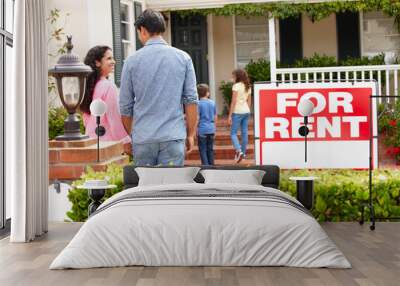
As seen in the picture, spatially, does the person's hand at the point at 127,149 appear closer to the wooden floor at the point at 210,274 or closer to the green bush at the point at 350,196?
the green bush at the point at 350,196

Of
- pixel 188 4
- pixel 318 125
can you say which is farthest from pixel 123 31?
pixel 318 125

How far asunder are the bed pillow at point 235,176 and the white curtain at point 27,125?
149 cm

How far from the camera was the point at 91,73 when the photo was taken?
10930 mm

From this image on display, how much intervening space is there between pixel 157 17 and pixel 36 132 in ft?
4.74

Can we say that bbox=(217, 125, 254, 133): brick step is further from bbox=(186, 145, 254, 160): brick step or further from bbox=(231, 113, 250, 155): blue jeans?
bbox=(231, 113, 250, 155): blue jeans

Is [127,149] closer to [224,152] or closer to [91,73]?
[91,73]

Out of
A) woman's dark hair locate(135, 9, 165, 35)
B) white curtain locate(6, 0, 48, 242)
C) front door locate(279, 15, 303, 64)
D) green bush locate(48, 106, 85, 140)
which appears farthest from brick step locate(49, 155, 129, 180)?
front door locate(279, 15, 303, 64)

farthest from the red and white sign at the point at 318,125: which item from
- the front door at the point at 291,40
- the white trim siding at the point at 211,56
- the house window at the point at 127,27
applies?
the front door at the point at 291,40

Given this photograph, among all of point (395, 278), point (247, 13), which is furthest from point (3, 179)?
point (247, 13)

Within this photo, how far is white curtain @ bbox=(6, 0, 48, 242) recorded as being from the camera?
6469mm

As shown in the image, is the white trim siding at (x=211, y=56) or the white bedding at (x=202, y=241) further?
the white trim siding at (x=211, y=56)

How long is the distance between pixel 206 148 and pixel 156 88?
3288mm

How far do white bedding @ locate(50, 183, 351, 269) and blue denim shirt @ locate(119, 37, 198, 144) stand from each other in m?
1.38

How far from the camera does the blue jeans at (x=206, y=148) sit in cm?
969
